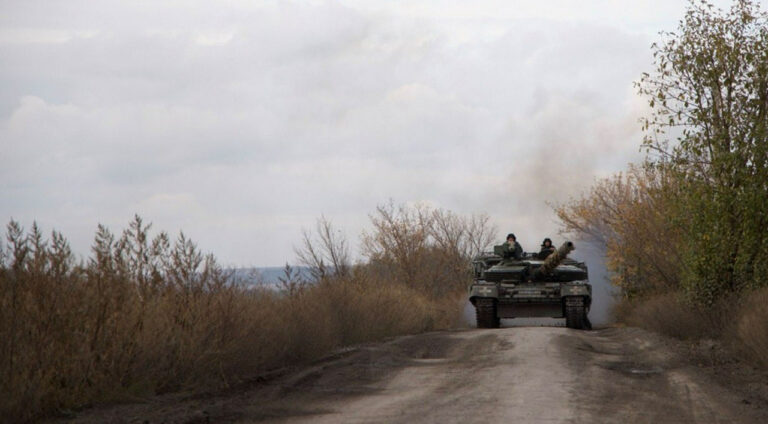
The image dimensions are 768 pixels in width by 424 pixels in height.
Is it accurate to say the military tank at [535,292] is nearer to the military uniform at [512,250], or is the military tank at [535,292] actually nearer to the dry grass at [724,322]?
the military uniform at [512,250]

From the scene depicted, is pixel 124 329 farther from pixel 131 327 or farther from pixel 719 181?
pixel 719 181

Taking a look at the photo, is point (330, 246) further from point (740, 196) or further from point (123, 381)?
point (123, 381)

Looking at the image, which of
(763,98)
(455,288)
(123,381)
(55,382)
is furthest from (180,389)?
(455,288)

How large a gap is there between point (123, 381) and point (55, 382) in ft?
3.99

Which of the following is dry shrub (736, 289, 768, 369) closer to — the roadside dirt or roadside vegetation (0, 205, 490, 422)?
the roadside dirt

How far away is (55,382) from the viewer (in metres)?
9.99

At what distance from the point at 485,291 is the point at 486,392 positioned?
15.9 meters

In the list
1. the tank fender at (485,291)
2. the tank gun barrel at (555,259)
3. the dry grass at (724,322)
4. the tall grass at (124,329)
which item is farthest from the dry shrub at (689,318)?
the tall grass at (124,329)

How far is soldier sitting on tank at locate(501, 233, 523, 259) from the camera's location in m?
29.1

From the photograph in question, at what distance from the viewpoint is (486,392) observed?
10.9 meters

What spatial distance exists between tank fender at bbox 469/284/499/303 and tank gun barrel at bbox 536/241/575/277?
1.40m

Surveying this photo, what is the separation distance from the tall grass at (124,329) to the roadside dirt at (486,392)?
0.49m

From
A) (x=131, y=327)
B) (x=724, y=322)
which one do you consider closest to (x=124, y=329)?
(x=131, y=327)

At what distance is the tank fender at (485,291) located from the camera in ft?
87.7
